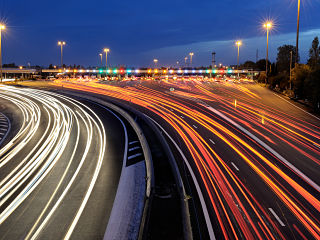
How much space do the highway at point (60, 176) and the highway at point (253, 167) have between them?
4449 millimetres

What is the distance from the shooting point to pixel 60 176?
17.6 m

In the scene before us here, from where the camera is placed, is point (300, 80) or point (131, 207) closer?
point (131, 207)

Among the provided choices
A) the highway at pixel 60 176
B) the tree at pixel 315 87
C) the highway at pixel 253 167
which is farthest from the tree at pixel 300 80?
the highway at pixel 60 176

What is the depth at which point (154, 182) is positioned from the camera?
50.6ft

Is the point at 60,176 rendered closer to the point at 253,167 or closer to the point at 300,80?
the point at 253,167

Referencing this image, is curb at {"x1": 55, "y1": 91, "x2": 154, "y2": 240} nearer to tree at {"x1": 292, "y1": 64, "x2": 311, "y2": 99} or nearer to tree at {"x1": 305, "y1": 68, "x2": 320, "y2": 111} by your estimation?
tree at {"x1": 305, "y1": 68, "x2": 320, "y2": 111}

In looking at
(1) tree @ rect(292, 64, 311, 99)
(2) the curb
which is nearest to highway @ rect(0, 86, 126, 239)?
(2) the curb

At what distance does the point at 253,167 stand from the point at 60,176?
434 inches

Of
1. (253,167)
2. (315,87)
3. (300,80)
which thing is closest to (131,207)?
(253,167)

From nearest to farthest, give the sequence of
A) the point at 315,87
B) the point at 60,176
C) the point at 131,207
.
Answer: the point at 131,207 → the point at 60,176 → the point at 315,87

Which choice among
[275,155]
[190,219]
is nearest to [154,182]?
[190,219]

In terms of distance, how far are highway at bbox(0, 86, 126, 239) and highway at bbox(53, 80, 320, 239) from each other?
14.6 ft

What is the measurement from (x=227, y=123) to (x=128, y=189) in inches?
750

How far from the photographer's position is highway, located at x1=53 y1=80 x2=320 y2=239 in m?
12.0
